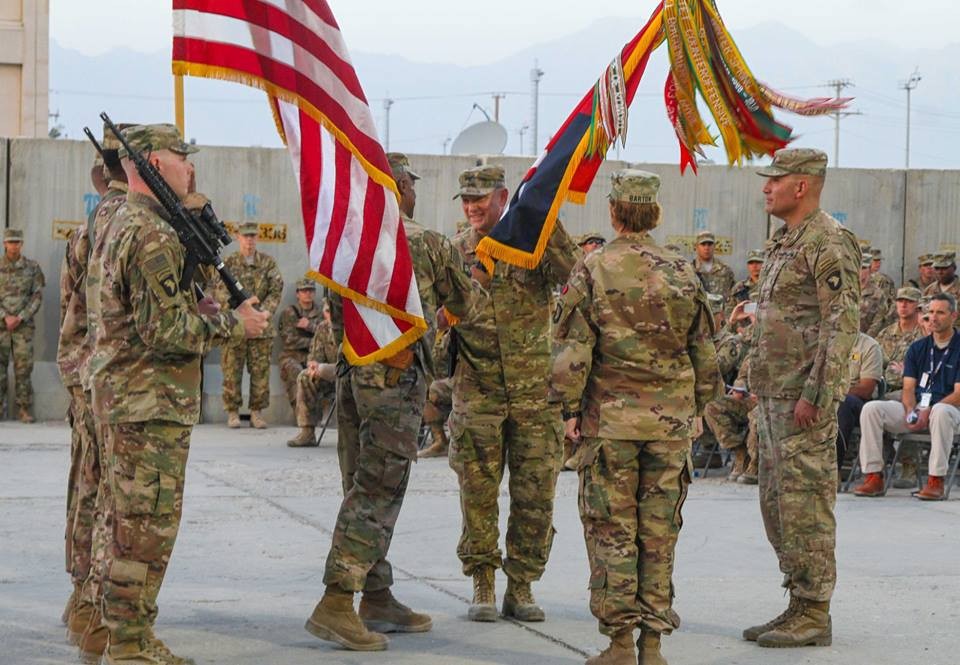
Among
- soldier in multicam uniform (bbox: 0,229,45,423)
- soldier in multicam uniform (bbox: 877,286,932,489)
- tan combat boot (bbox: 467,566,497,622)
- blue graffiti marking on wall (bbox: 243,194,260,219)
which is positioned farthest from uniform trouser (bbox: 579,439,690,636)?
blue graffiti marking on wall (bbox: 243,194,260,219)

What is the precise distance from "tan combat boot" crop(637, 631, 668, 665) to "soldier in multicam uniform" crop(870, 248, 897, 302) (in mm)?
11368

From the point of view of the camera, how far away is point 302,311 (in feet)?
58.4

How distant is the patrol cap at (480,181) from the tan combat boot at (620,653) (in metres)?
2.41

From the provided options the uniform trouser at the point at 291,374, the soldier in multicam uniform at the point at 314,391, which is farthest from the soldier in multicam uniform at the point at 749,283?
the uniform trouser at the point at 291,374

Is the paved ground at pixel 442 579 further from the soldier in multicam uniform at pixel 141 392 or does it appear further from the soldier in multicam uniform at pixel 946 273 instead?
the soldier in multicam uniform at pixel 946 273

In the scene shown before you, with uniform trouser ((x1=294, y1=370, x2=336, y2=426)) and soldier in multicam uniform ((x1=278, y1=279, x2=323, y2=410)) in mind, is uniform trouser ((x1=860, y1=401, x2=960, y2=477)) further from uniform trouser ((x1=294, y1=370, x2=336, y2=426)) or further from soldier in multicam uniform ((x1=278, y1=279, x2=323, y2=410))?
soldier in multicam uniform ((x1=278, y1=279, x2=323, y2=410))

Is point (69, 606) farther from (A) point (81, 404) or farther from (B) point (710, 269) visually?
(B) point (710, 269)

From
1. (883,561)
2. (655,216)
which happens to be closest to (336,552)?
(655,216)

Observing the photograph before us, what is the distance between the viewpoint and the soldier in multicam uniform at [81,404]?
6.76 meters

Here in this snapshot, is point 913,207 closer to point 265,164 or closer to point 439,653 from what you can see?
point 265,164

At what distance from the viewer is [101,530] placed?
648cm

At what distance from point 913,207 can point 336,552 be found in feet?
46.8

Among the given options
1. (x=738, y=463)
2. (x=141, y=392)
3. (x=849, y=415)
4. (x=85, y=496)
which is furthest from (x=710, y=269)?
(x=141, y=392)

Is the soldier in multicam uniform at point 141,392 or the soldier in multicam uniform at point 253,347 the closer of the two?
the soldier in multicam uniform at point 141,392
